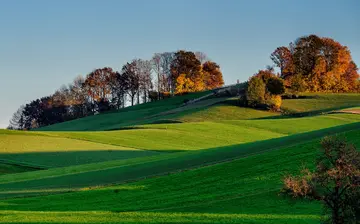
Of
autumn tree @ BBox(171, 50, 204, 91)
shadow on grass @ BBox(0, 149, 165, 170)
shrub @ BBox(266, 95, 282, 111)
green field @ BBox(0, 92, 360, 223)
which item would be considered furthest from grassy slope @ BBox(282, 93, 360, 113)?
shadow on grass @ BBox(0, 149, 165, 170)

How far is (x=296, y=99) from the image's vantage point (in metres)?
108

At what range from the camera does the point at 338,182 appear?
16.4 metres

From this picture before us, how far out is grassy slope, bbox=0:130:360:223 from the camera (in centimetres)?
2279

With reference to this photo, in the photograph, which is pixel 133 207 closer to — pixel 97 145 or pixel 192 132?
pixel 97 145

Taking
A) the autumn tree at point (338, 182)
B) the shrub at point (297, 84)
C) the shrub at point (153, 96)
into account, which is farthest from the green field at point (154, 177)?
the shrub at point (153, 96)

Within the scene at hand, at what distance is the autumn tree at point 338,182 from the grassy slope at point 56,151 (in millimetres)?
37885

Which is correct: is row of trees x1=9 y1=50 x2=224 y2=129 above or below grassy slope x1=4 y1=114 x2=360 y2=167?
above

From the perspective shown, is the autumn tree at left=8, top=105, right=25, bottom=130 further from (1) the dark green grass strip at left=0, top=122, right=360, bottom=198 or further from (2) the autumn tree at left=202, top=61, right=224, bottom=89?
(1) the dark green grass strip at left=0, top=122, right=360, bottom=198

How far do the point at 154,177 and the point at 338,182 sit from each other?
20175mm

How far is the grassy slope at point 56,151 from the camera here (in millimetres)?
53375

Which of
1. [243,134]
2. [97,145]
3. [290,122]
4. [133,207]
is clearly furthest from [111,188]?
[290,122]

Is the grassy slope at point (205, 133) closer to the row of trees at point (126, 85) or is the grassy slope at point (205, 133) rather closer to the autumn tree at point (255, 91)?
the autumn tree at point (255, 91)

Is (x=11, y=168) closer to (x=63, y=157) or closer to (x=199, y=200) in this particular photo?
(x=63, y=157)

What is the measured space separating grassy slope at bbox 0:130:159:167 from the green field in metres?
0.10
